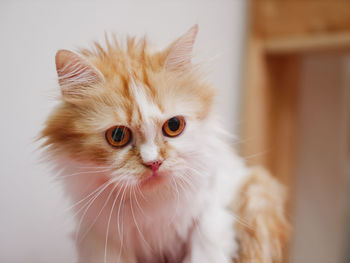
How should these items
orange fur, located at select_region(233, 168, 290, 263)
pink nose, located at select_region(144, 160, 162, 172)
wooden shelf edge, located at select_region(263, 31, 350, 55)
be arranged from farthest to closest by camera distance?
wooden shelf edge, located at select_region(263, 31, 350, 55), orange fur, located at select_region(233, 168, 290, 263), pink nose, located at select_region(144, 160, 162, 172)

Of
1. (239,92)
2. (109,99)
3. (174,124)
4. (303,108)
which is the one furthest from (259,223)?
(303,108)

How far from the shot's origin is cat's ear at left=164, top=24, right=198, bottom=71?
0.59 m

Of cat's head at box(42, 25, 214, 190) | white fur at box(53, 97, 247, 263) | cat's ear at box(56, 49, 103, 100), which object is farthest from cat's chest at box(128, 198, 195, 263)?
cat's ear at box(56, 49, 103, 100)

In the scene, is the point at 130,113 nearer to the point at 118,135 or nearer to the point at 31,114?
the point at 118,135

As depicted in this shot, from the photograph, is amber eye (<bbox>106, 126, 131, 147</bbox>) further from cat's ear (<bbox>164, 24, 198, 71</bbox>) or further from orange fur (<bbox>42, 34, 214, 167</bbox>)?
cat's ear (<bbox>164, 24, 198, 71</bbox>)

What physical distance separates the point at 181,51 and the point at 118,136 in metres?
0.20

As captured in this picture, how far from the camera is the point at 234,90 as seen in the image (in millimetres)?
1356

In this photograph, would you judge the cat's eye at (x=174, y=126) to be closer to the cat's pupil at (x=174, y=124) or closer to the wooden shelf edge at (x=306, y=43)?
the cat's pupil at (x=174, y=124)

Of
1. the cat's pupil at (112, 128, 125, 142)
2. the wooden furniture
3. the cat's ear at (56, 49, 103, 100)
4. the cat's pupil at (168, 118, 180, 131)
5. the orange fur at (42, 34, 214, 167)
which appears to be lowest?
the wooden furniture

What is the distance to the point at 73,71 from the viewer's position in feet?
1.74

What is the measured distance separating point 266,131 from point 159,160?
1.04m

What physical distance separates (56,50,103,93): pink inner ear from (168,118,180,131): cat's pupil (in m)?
0.14

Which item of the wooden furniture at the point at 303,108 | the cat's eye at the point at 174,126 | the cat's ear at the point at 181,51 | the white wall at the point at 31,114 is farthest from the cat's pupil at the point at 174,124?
the wooden furniture at the point at 303,108

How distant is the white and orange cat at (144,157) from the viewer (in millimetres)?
527
